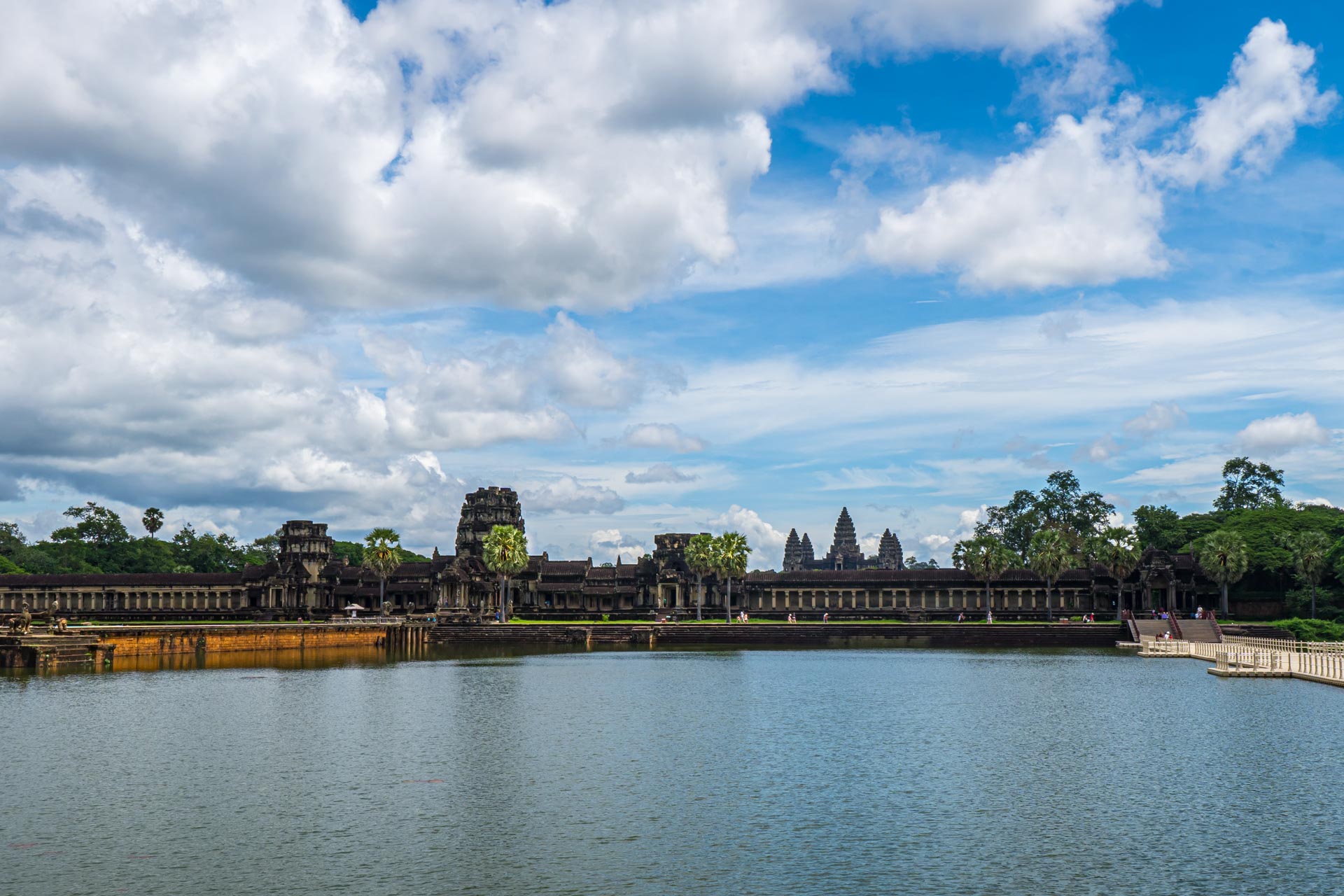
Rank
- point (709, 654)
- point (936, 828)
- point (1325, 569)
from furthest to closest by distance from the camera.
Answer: point (1325, 569) → point (709, 654) → point (936, 828)

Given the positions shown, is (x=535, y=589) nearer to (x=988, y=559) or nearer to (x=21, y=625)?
(x=988, y=559)

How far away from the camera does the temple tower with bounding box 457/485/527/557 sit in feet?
479

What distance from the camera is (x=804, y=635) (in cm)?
9588

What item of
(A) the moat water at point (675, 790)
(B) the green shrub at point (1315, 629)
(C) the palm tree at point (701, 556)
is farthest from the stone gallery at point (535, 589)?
(A) the moat water at point (675, 790)

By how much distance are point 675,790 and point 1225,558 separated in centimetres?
8867

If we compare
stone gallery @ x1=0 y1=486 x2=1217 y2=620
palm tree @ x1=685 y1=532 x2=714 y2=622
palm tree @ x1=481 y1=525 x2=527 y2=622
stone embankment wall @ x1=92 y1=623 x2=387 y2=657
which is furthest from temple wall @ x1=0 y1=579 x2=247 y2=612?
palm tree @ x1=685 y1=532 x2=714 y2=622

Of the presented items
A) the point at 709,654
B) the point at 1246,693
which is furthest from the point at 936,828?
the point at 709,654

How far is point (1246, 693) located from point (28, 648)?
6736 centimetres

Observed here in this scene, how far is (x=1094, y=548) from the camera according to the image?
4419 inches

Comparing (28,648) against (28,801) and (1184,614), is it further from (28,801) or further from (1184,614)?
(1184,614)

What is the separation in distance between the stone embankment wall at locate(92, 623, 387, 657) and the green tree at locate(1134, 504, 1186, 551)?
8372 centimetres

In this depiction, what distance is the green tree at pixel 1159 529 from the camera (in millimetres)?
125375

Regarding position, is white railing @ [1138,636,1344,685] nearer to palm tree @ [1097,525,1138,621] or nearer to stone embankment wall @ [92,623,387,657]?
palm tree @ [1097,525,1138,621]

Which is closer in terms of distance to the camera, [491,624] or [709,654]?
[709,654]
